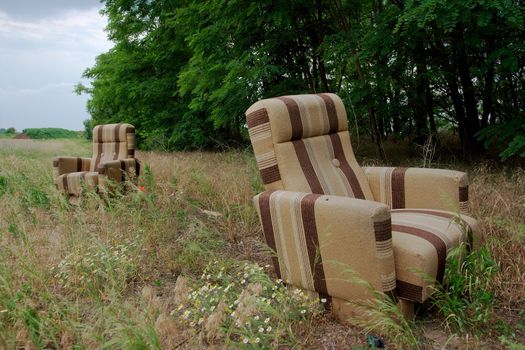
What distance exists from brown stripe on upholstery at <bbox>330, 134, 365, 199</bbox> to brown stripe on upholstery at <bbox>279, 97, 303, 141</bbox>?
333 millimetres

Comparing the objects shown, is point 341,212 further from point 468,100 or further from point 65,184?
point 468,100

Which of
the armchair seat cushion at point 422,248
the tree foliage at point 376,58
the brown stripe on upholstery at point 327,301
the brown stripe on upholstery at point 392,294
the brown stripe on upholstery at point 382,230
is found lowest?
the brown stripe on upholstery at point 327,301

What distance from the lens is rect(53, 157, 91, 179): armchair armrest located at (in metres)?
4.94

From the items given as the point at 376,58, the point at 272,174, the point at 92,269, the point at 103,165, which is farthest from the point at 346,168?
the point at 376,58

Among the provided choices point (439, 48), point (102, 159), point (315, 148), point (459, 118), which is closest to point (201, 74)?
point (102, 159)

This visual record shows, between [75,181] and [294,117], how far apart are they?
10.5 feet

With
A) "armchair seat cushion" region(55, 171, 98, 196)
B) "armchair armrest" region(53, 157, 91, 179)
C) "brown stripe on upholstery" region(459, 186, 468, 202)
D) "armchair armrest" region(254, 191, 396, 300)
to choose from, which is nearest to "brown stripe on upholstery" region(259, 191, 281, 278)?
"armchair armrest" region(254, 191, 396, 300)

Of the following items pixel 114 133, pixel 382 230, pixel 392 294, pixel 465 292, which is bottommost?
pixel 465 292

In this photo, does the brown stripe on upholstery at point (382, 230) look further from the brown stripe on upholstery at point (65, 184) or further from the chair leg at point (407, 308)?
the brown stripe on upholstery at point (65, 184)

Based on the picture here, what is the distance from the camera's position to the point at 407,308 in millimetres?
1927

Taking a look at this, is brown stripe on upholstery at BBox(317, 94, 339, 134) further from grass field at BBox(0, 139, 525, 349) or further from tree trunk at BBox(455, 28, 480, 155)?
tree trunk at BBox(455, 28, 480, 155)

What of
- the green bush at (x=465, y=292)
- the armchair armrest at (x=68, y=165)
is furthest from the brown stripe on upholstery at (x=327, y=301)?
the armchair armrest at (x=68, y=165)

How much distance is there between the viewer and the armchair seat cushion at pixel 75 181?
14.6 ft

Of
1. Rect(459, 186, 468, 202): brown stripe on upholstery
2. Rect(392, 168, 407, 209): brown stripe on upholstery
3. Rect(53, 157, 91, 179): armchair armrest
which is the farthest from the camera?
Rect(53, 157, 91, 179): armchair armrest
